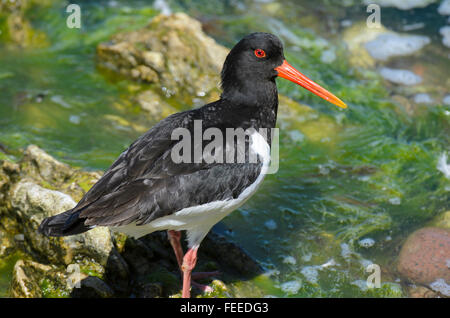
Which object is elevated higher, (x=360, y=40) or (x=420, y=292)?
(x=360, y=40)

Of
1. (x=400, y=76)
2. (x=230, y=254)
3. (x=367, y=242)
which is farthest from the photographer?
(x=400, y=76)

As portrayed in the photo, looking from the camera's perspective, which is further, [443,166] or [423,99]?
[423,99]

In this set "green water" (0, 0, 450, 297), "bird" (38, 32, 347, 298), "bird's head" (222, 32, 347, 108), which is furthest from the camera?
"green water" (0, 0, 450, 297)

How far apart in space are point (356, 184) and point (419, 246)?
3.70 ft

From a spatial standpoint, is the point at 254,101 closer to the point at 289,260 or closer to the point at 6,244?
the point at 289,260

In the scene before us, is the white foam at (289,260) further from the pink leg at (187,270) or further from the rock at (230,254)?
the pink leg at (187,270)

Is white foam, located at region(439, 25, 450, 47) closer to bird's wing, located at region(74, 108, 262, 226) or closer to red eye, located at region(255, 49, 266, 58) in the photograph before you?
red eye, located at region(255, 49, 266, 58)

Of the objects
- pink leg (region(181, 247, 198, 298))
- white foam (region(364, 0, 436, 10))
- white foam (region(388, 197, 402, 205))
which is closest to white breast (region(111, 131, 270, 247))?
pink leg (region(181, 247, 198, 298))

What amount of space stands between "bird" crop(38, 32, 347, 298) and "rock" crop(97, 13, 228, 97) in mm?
2440

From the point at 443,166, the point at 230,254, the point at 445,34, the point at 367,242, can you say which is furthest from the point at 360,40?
the point at 230,254

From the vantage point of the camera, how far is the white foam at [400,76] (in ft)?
24.5

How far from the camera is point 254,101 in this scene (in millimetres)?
4480

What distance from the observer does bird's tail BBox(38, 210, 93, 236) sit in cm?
365

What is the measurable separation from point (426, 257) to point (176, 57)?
12.7ft
